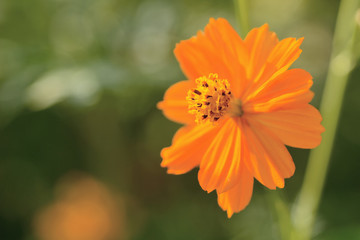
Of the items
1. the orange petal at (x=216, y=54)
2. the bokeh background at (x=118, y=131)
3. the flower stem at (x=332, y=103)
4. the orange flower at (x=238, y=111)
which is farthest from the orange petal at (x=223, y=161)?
the bokeh background at (x=118, y=131)

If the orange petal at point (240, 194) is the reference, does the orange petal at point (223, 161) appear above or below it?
above

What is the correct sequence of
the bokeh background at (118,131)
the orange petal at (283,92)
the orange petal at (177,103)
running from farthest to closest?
the bokeh background at (118,131)
the orange petal at (177,103)
the orange petal at (283,92)

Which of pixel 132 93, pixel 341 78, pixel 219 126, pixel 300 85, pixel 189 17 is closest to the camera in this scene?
pixel 300 85

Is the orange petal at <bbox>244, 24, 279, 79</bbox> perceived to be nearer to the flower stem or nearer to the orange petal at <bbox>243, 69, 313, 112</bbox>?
the orange petal at <bbox>243, 69, 313, 112</bbox>

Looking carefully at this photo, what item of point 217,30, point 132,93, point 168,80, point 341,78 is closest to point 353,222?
point 341,78

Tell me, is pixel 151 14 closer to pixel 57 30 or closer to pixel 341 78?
pixel 57 30

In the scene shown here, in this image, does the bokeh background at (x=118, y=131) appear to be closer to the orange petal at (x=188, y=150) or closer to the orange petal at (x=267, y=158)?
the orange petal at (x=188, y=150)

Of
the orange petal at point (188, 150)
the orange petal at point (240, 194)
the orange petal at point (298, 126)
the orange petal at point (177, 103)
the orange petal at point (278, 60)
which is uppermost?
the orange petal at point (177, 103)

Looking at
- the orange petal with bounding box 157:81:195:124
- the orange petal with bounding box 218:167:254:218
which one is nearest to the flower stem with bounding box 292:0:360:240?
the orange petal with bounding box 218:167:254:218
